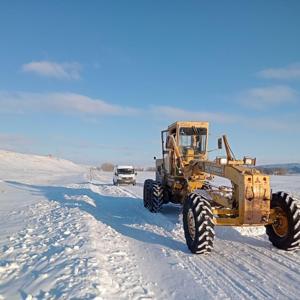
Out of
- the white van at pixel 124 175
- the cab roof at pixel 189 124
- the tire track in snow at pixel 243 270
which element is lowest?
the tire track in snow at pixel 243 270

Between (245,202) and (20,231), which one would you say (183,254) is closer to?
(245,202)

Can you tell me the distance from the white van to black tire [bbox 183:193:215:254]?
85.3 ft

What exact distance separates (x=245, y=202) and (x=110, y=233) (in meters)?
3.80

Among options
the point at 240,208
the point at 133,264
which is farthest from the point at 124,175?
the point at 133,264

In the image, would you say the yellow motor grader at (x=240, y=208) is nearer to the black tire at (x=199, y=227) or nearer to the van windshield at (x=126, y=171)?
the black tire at (x=199, y=227)

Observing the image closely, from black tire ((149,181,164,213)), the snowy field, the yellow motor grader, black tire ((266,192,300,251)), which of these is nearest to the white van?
black tire ((149,181,164,213))

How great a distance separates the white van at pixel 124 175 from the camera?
112ft

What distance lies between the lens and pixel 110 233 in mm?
9945

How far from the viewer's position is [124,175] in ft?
113

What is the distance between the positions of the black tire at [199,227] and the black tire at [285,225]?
1.66m

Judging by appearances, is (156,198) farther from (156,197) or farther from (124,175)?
(124,175)

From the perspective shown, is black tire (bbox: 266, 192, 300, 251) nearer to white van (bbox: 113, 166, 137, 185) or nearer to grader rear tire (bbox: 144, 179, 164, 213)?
grader rear tire (bbox: 144, 179, 164, 213)

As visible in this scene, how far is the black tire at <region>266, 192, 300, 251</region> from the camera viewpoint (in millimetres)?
8078

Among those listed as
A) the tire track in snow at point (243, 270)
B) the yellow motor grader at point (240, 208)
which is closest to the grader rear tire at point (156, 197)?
the yellow motor grader at point (240, 208)
